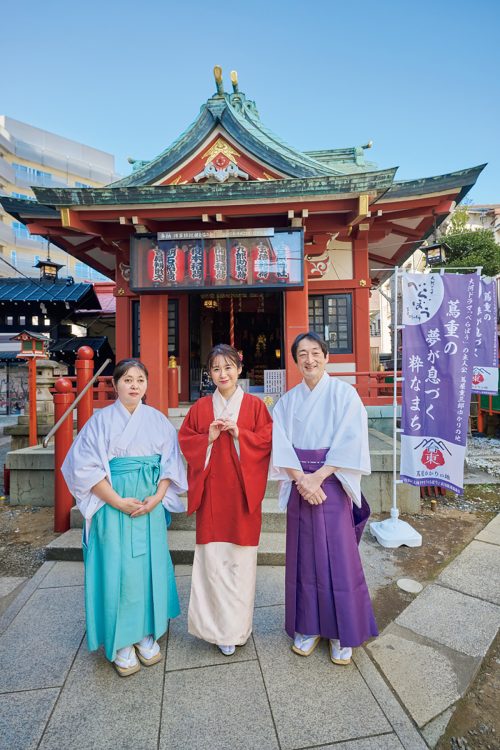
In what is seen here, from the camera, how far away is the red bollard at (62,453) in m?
4.35

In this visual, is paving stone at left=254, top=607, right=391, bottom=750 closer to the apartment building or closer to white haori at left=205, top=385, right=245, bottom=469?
white haori at left=205, top=385, right=245, bottom=469

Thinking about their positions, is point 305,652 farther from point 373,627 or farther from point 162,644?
point 162,644

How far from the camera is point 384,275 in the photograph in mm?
12047

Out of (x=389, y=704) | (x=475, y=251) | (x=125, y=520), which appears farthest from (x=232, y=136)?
(x=475, y=251)

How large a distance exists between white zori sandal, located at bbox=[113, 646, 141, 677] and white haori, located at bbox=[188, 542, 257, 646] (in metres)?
0.38

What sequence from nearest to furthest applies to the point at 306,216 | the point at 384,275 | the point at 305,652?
the point at 305,652 → the point at 306,216 → the point at 384,275

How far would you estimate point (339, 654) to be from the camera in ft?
7.78

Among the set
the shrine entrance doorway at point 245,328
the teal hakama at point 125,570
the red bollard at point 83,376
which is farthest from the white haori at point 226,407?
the shrine entrance doorway at point 245,328

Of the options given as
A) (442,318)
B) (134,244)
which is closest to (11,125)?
(134,244)

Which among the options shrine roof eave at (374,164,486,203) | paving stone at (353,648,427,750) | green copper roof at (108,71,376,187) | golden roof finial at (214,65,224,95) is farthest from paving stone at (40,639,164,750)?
golden roof finial at (214,65,224,95)

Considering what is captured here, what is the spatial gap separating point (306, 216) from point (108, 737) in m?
6.84

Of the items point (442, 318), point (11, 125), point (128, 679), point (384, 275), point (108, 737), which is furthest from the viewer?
point (11, 125)

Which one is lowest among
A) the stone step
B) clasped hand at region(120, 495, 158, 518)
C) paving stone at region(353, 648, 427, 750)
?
paving stone at region(353, 648, 427, 750)

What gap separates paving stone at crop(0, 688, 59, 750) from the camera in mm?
1896
